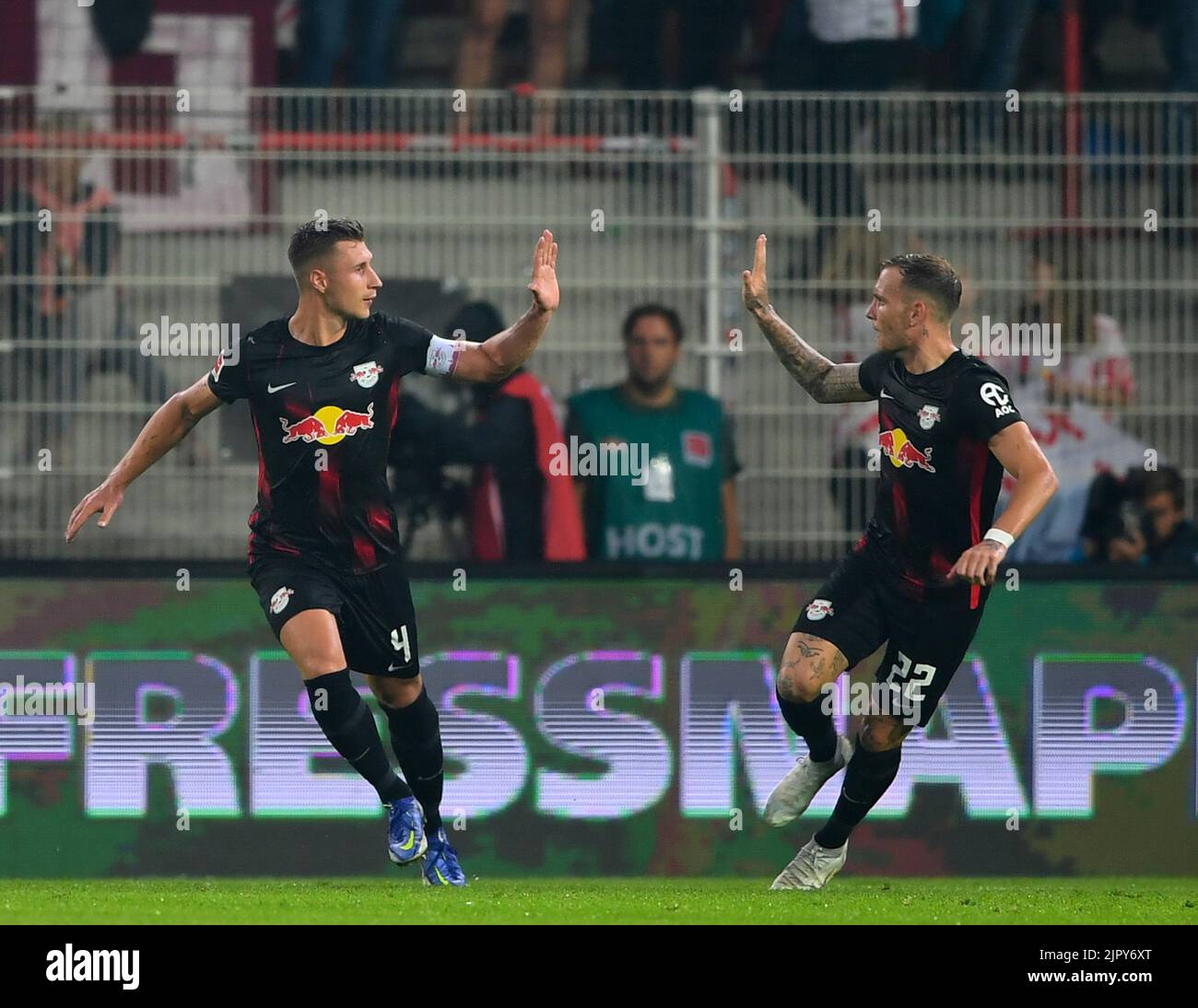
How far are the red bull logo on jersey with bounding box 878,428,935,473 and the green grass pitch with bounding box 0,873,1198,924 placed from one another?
171 centimetres

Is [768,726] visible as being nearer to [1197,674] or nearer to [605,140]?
[1197,674]

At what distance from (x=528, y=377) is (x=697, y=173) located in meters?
1.31

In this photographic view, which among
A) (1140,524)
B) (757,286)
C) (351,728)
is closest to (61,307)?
(351,728)

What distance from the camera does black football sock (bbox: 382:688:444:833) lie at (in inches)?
386

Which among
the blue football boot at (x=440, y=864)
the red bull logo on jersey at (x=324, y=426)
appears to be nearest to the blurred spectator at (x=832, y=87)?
the red bull logo on jersey at (x=324, y=426)

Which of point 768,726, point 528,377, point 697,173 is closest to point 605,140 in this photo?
point 697,173

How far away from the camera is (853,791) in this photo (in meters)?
9.80

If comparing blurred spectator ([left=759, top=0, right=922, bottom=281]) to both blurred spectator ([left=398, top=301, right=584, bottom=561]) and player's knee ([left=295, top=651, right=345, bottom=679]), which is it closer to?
blurred spectator ([left=398, top=301, right=584, bottom=561])

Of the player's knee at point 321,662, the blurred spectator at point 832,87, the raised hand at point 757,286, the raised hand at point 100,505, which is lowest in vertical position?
the player's knee at point 321,662

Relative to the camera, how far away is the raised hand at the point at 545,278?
9016 millimetres

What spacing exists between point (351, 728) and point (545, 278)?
73.7 inches

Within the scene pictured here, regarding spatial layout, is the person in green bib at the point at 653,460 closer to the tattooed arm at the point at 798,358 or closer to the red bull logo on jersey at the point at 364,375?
the tattooed arm at the point at 798,358

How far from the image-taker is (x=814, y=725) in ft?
31.6

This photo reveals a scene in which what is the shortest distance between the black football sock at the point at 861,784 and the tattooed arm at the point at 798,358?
1407 millimetres
